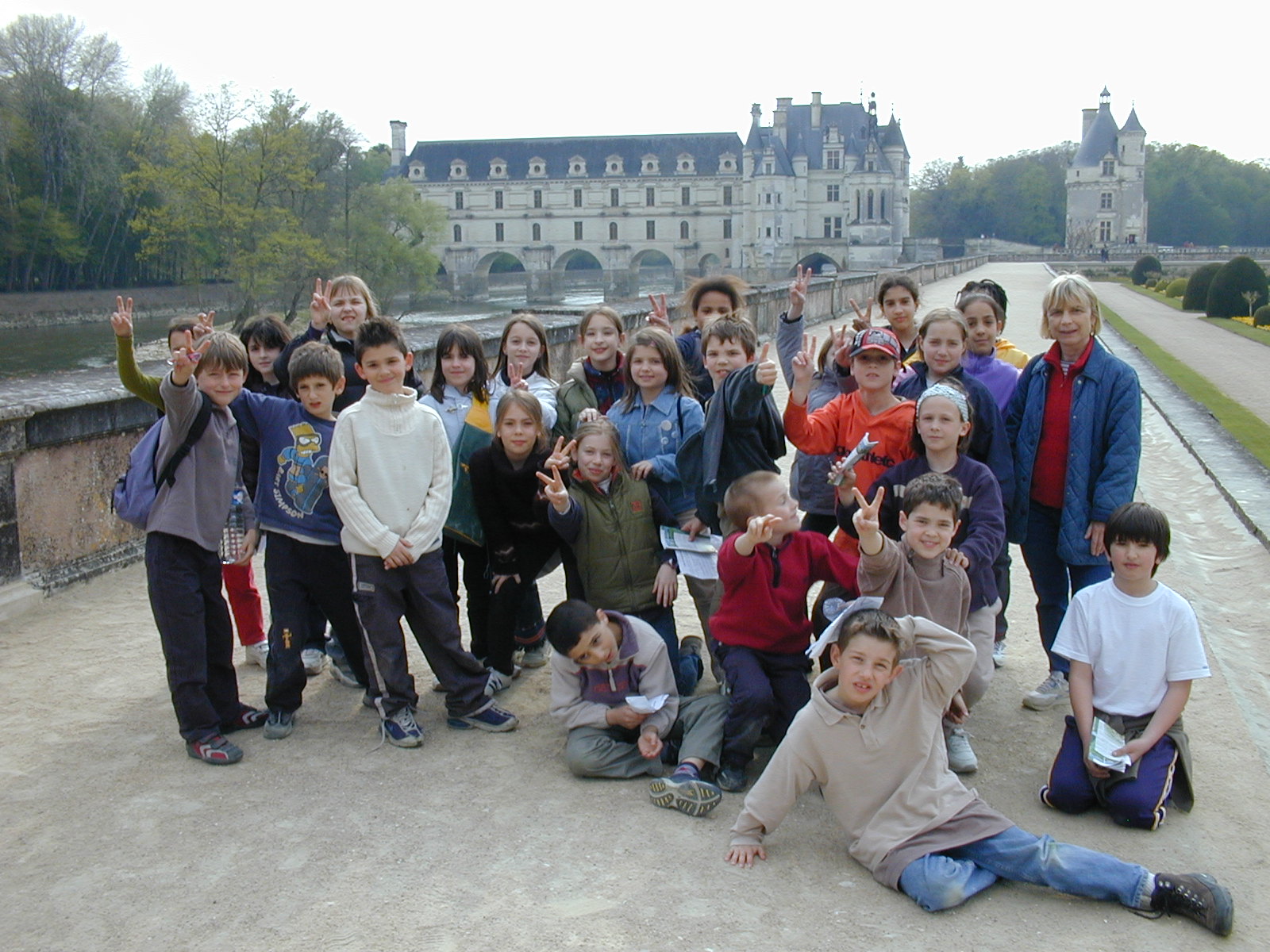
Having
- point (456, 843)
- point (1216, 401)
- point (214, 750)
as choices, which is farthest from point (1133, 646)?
point (1216, 401)

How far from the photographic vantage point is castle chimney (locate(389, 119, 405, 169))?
282 feet

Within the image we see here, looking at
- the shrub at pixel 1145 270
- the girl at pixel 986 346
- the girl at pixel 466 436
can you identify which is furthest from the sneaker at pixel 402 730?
the shrub at pixel 1145 270

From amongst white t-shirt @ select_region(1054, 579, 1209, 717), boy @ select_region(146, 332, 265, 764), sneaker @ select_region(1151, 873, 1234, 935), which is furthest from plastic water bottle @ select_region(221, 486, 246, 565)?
sneaker @ select_region(1151, 873, 1234, 935)

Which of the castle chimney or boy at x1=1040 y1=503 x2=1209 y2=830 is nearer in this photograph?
boy at x1=1040 y1=503 x2=1209 y2=830

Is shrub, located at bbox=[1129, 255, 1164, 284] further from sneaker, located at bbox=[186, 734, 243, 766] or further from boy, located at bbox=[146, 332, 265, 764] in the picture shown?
sneaker, located at bbox=[186, 734, 243, 766]

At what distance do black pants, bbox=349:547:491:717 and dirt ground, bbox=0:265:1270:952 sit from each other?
5.4 inches

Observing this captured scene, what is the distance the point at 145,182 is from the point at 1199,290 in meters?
36.3

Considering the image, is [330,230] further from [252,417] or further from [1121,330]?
[252,417]

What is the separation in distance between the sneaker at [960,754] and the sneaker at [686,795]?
73 centimetres

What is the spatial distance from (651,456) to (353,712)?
141 centimetres

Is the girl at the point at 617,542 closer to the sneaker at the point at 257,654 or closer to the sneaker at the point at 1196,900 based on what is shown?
the sneaker at the point at 257,654

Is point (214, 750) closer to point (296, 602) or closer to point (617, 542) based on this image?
point (296, 602)

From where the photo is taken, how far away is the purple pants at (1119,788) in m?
3.09

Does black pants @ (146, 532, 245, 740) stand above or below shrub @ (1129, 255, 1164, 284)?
below
